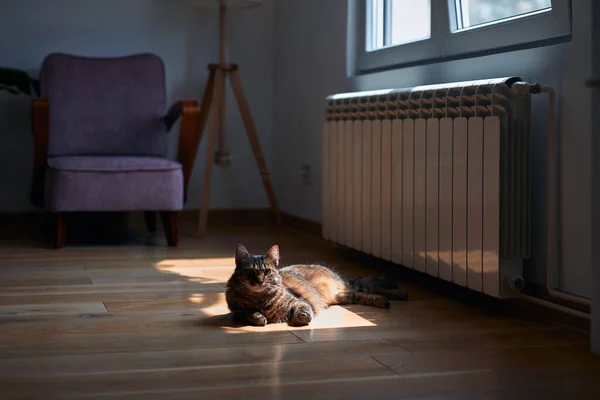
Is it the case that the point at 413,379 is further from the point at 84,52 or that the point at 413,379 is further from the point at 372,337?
the point at 84,52

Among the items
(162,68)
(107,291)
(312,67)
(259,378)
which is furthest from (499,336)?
(162,68)

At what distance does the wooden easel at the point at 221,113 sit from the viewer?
4.64 m

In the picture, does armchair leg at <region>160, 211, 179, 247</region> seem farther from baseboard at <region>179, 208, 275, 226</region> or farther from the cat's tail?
the cat's tail

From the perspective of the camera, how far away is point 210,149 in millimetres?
4637

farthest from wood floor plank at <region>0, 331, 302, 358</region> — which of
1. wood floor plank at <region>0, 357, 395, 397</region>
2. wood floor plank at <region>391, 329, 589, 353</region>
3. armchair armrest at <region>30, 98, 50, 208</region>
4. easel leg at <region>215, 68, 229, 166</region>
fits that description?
easel leg at <region>215, 68, 229, 166</region>

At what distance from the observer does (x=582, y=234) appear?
2377 millimetres

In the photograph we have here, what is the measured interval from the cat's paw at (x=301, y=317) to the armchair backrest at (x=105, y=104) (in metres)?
2.33

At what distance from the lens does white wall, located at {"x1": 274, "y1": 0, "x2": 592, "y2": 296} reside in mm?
2365


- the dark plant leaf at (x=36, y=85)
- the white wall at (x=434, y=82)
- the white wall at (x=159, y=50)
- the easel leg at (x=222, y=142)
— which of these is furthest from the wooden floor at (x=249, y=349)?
the easel leg at (x=222, y=142)

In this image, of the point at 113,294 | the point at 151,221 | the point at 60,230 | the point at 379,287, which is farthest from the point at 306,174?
A: the point at 113,294

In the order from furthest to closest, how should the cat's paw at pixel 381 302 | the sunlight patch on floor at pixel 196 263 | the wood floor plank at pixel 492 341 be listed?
the sunlight patch on floor at pixel 196 263 < the cat's paw at pixel 381 302 < the wood floor plank at pixel 492 341

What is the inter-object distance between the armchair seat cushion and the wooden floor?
0.69 m

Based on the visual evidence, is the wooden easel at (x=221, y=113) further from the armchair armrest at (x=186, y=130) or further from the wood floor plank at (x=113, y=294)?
the wood floor plank at (x=113, y=294)

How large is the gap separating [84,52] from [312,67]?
53.5 inches
